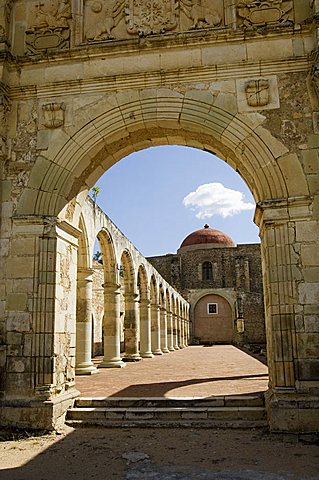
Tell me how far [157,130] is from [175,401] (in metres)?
4.06

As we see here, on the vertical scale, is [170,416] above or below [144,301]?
below

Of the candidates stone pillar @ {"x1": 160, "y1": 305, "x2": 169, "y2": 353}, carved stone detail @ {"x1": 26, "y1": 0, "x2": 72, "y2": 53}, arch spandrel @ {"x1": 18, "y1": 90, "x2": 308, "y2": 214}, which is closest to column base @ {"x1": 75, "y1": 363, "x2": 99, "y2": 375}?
arch spandrel @ {"x1": 18, "y1": 90, "x2": 308, "y2": 214}

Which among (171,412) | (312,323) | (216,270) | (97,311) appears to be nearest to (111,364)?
(171,412)

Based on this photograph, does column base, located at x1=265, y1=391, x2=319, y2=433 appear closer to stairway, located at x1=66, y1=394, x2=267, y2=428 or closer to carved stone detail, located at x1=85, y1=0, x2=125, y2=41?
stairway, located at x1=66, y1=394, x2=267, y2=428

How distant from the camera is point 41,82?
277 inches

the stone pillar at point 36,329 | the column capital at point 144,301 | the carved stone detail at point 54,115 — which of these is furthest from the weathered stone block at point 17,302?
the column capital at point 144,301

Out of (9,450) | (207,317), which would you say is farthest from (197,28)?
(207,317)

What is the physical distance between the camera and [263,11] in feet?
22.4

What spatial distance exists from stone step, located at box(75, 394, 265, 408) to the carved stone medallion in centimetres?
540

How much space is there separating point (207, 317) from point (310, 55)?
110 ft

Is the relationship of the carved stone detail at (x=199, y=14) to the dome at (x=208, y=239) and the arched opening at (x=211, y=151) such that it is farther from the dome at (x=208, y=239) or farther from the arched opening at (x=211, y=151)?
the dome at (x=208, y=239)

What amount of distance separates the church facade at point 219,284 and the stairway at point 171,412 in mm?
27290

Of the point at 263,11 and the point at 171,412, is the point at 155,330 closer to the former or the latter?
the point at 171,412

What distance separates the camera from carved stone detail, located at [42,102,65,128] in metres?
6.88
